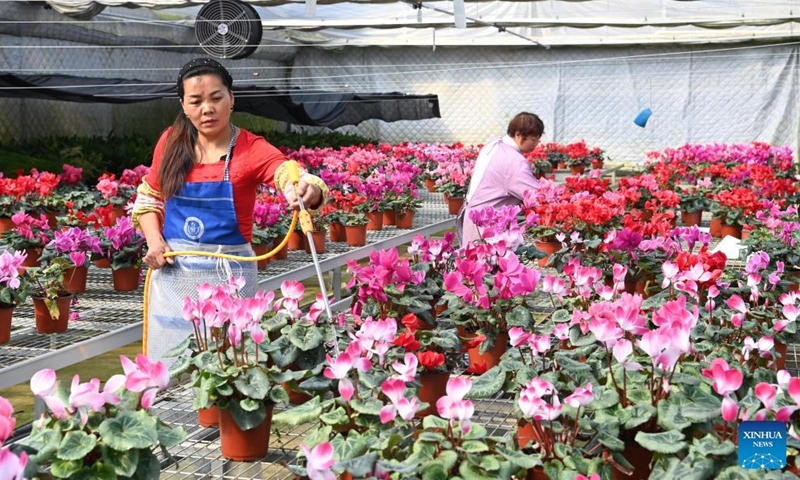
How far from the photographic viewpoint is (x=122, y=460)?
1.30 m

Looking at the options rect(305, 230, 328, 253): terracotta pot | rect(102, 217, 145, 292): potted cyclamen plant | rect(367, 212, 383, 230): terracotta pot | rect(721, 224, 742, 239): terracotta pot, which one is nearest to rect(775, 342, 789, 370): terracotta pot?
rect(721, 224, 742, 239): terracotta pot

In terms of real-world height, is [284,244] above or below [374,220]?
above

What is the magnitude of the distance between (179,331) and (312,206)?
1.92ft

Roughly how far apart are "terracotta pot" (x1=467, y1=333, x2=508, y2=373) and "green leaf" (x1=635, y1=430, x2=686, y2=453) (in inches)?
38.9

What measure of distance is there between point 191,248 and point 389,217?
338cm

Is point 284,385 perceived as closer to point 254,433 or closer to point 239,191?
point 254,433

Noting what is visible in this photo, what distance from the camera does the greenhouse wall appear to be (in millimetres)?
14523

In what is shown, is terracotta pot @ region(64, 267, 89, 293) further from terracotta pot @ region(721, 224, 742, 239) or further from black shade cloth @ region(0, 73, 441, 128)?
black shade cloth @ region(0, 73, 441, 128)

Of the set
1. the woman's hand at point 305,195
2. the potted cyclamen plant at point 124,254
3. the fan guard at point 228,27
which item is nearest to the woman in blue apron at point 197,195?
the woman's hand at point 305,195

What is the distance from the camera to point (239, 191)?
2510 millimetres

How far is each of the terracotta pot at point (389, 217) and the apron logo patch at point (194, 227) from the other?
131 inches

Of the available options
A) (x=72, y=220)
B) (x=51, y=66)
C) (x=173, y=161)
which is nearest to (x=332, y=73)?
(x=51, y=66)

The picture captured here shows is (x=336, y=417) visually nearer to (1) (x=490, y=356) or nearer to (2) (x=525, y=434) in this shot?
(2) (x=525, y=434)

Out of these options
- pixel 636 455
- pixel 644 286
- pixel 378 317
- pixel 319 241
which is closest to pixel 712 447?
pixel 636 455
